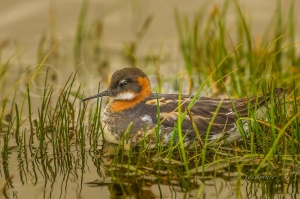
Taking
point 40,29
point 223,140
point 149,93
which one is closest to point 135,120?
point 149,93

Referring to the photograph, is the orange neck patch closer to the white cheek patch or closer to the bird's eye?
the white cheek patch

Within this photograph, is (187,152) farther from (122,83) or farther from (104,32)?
(104,32)

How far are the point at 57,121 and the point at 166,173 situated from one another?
61.2 inches

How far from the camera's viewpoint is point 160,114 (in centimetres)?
789

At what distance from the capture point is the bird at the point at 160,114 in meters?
7.71

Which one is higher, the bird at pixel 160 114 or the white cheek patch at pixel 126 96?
the white cheek patch at pixel 126 96

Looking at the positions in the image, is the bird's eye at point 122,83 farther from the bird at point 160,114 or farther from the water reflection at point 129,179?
the water reflection at point 129,179

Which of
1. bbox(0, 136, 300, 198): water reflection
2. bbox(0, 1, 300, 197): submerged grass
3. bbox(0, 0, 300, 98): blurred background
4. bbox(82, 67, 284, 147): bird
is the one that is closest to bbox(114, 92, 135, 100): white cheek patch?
bbox(82, 67, 284, 147): bird

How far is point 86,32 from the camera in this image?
505 inches

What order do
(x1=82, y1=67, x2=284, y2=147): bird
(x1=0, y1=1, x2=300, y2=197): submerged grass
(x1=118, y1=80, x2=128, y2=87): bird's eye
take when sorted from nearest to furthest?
(x1=0, y1=1, x2=300, y2=197): submerged grass
(x1=82, y1=67, x2=284, y2=147): bird
(x1=118, y1=80, x2=128, y2=87): bird's eye

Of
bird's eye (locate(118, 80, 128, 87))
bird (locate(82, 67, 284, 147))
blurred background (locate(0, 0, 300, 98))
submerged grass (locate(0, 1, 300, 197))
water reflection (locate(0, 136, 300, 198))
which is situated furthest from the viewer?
blurred background (locate(0, 0, 300, 98))

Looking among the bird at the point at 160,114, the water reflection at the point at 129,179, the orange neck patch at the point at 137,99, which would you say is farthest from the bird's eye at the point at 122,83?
the water reflection at the point at 129,179

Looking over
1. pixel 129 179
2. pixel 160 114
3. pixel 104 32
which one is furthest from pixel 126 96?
pixel 104 32

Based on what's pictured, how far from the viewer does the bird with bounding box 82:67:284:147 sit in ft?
25.3
